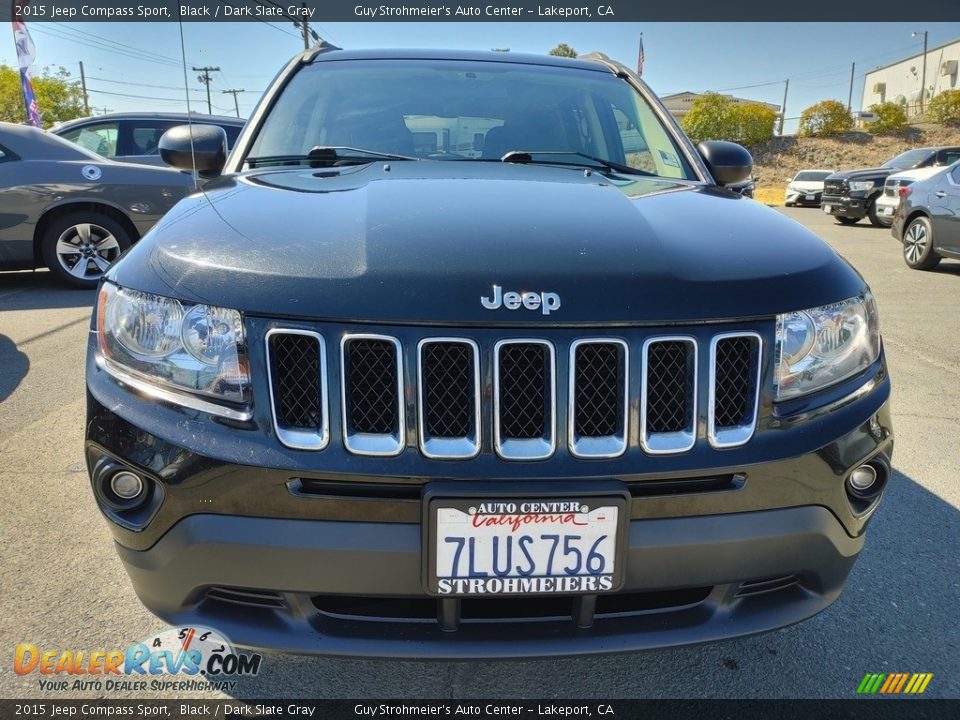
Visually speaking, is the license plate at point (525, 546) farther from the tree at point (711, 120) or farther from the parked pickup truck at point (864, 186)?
the tree at point (711, 120)

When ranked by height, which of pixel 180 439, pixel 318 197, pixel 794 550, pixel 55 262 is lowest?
pixel 55 262

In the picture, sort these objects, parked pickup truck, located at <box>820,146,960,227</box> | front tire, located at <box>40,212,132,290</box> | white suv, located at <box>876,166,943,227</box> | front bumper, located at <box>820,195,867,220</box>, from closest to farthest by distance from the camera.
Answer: front tire, located at <box>40,212,132,290</box> < white suv, located at <box>876,166,943,227</box> < parked pickup truck, located at <box>820,146,960,227</box> < front bumper, located at <box>820,195,867,220</box>

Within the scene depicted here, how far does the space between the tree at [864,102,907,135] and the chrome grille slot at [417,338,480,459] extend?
56371 mm

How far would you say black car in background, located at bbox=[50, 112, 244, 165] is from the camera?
29.0 feet

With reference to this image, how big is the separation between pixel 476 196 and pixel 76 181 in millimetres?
6185

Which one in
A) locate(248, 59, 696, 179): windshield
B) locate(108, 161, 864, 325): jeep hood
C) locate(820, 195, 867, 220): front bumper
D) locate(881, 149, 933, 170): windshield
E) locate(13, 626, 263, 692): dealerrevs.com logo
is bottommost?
locate(820, 195, 867, 220): front bumper

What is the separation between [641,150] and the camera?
9.37 feet

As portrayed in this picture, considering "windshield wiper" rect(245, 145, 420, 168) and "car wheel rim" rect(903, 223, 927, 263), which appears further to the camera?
"car wheel rim" rect(903, 223, 927, 263)

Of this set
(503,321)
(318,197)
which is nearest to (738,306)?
(503,321)

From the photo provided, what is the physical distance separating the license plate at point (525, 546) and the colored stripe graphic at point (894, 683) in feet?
3.16

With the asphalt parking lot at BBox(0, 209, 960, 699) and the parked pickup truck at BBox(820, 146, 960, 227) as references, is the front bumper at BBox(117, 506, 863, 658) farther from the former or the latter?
the parked pickup truck at BBox(820, 146, 960, 227)

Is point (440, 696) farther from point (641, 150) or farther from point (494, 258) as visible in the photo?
point (641, 150)

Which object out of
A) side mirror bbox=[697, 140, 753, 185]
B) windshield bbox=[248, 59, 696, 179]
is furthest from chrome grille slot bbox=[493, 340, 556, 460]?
side mirror bbox=[697, 140, 753, 185]

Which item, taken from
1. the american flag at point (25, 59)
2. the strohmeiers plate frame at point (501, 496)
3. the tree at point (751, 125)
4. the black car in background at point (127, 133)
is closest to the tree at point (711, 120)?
the tree at point (751, 125)
